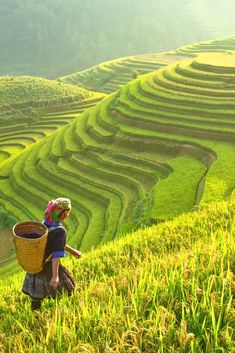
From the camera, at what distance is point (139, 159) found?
2533 centimetres

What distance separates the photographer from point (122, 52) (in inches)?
6112

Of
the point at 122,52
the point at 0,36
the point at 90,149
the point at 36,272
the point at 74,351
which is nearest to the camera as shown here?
the point at 74,351

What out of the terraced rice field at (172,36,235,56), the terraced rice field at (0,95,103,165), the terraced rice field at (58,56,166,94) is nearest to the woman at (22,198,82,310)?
the terraced rice field at (0,95,103,165)

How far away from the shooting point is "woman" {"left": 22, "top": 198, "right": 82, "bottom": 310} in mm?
5254

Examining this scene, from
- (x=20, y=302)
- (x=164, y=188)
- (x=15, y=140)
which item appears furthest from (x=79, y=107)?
(x=20, y=302)

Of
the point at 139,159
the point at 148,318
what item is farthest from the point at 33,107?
the point at 148,318

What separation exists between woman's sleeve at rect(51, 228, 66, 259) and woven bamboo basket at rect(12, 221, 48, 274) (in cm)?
19

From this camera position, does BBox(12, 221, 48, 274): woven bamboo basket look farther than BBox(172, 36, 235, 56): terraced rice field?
No

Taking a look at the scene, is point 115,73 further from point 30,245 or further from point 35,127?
point 30,245

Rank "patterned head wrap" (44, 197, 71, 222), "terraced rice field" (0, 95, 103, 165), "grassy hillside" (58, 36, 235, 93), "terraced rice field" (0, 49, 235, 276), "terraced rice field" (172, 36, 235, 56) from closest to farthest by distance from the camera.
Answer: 1. "patterned head wrap" (44, 197, 71, 222)
2. "terraced rice field" (0, 49, 235, 276)
3. "terraced rice field" (0, 95, 103, 165)
4. "grassy hillside" (58, 36, 235, 93)
5. "terraced rice field" (172, 36, 235, 56)

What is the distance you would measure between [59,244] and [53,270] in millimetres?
326

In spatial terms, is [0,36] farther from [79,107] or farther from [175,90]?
[175,90]

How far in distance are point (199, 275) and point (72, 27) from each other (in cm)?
18416

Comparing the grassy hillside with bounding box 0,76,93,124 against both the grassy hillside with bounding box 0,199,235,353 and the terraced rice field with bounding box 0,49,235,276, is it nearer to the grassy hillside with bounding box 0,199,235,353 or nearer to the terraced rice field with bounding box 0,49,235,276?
the terraced rice field with bounding box 0,49,235,276
